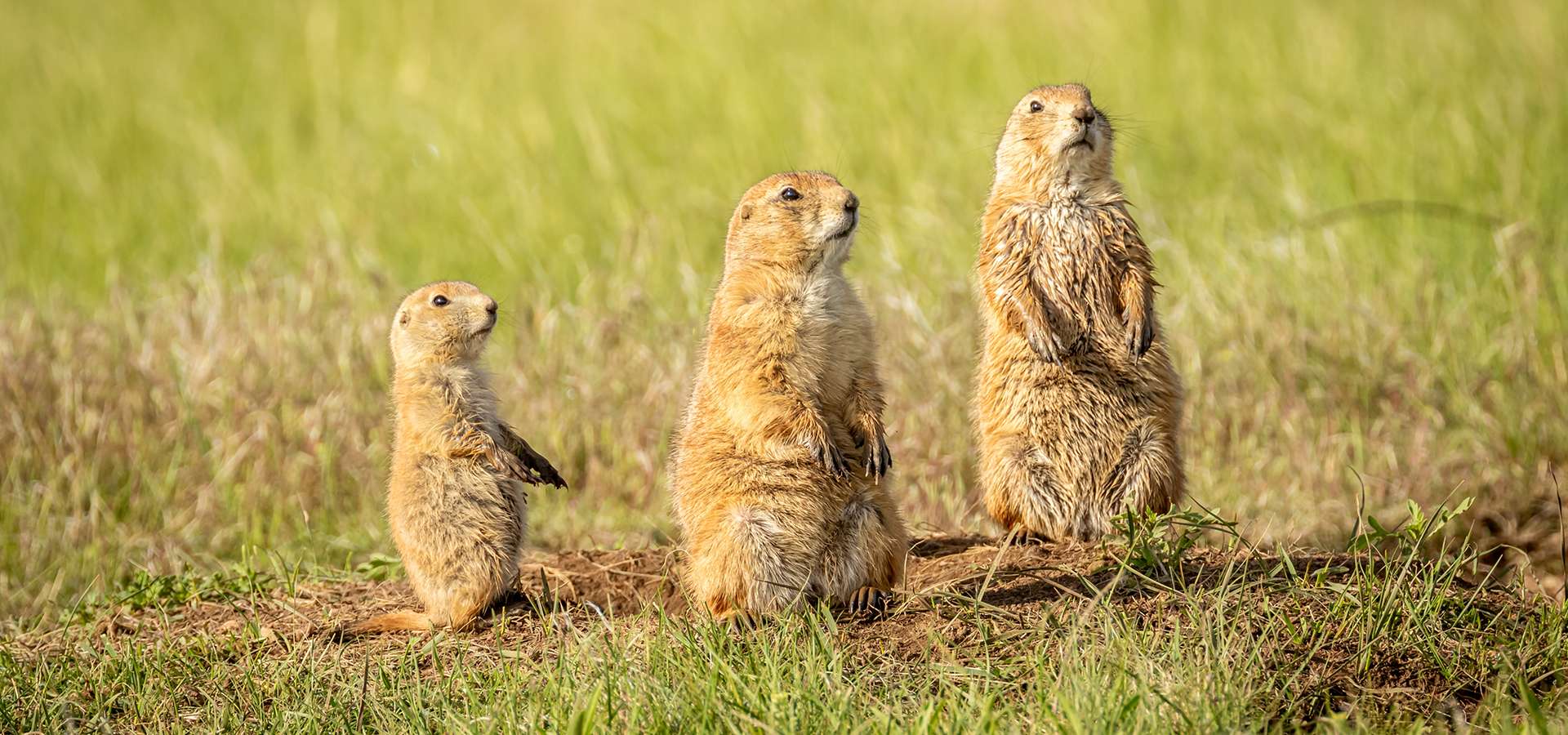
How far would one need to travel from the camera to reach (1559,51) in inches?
416

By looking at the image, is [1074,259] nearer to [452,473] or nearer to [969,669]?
[969,669]

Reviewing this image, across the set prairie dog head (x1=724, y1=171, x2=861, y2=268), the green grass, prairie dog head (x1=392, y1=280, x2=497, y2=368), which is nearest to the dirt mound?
the green grass

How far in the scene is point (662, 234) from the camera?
9.11 m

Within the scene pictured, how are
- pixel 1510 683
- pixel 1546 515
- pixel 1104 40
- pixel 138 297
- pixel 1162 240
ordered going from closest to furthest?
1. pixel 1510 683
2. pixel 1546 515
3. pixel 1162 240
4. pixel 138 297
5. pixel 1104 40

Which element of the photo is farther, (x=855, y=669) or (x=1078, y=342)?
(x=1078, y=342)

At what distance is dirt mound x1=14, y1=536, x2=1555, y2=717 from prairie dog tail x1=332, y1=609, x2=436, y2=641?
0.21 ft

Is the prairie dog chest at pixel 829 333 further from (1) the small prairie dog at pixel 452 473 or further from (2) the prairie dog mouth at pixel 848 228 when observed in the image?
(1) the small prairie dog at pixel 452 473

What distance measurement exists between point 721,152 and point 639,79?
1.72 m

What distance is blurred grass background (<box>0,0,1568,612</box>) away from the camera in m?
6.83

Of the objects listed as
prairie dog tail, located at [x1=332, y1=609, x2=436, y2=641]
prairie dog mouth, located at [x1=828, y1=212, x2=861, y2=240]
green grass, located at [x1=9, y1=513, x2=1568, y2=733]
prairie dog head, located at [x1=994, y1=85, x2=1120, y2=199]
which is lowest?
prairie dog tail, located at [x1=332, y1=609, x2=436, y2=641]

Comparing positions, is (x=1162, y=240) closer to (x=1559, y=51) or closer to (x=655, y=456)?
(x=655, y=456)

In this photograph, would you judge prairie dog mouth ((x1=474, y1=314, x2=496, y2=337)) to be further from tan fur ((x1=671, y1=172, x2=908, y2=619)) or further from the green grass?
the green grass

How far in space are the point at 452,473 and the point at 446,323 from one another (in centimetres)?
53

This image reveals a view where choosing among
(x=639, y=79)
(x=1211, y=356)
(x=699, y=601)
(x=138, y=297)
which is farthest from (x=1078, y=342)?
(x=639, y=79)
